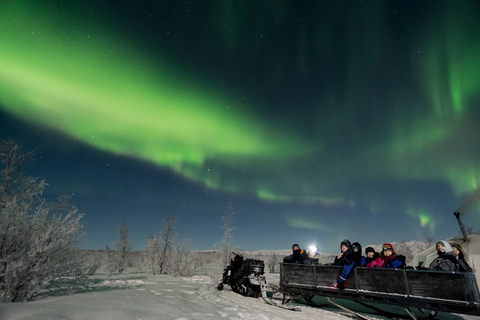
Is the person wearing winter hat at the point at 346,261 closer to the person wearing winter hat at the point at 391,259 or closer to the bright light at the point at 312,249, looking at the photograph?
the person wearing winter hat at the point at 391,259

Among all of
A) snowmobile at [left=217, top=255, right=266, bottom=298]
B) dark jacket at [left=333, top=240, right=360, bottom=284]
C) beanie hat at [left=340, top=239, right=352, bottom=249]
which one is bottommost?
snowmobile at [left=217, top=255, right=266, bottom=298]

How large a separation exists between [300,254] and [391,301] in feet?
11.9

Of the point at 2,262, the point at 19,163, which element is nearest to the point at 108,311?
the point at 2,262

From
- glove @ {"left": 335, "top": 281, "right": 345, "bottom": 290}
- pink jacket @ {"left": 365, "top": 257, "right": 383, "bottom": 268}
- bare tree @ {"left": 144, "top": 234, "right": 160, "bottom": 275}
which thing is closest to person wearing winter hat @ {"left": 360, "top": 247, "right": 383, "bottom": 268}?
pink jacket @ {"left": 365, "top": 257, "right": 383, "bottom": 268}

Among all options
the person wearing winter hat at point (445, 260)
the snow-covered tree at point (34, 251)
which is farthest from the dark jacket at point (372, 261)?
the snow-covered tree at point (34, 251)

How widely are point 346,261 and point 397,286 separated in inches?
58.0

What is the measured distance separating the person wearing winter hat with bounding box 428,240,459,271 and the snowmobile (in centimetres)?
593

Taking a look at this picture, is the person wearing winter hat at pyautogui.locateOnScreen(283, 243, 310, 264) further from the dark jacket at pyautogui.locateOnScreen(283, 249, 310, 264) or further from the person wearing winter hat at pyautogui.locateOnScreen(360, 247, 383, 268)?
the person wearing winter hat at pyautogui.locateOnScreen(360, 247, 383, 268)

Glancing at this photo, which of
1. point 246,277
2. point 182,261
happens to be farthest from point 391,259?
point 182,261

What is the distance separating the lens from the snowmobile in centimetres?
1005

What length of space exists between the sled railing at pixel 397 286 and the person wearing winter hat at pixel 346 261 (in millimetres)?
163

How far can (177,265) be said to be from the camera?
31.6m

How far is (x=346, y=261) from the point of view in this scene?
313 inches

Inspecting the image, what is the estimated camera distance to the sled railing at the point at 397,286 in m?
5.98
